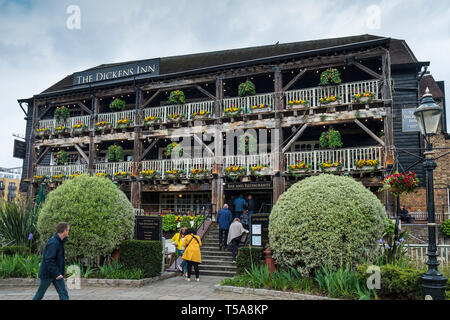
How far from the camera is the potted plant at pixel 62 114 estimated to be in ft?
72.1

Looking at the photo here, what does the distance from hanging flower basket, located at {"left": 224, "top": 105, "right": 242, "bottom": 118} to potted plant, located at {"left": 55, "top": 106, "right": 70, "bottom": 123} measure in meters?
10.2

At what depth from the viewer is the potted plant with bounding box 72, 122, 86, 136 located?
69.9 ft

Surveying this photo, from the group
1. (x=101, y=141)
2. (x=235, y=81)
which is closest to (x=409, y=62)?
(x=235, y=81)

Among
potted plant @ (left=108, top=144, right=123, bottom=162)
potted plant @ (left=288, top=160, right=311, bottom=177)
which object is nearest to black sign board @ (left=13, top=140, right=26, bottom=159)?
potted plant @ (left=108, top=144, right=123, bottom=162)

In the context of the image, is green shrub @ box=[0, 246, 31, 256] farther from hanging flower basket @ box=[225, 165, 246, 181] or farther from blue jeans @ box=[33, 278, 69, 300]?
hanging flower basket @ box=[225, 165, 246, 181]

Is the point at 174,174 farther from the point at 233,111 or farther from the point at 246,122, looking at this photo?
the point at 246,122

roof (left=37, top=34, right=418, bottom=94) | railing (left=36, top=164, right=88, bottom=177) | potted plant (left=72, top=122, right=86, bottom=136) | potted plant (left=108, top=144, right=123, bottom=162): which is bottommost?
railing (left=36, top=164, right=88, bottom=177)

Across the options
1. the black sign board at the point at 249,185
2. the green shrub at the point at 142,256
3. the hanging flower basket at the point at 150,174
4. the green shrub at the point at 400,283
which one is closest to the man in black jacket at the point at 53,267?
the green shrub at the point at 142,256

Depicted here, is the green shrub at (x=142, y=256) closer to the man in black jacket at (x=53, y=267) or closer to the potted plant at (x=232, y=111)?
the man in black jacket at (x=53, y=267)

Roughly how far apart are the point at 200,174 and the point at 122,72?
8.03 metres

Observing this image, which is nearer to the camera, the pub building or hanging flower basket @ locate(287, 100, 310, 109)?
the pub building

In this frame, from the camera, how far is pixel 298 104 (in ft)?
54.7
